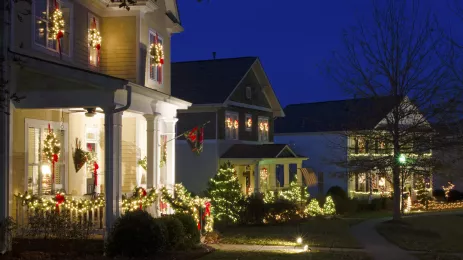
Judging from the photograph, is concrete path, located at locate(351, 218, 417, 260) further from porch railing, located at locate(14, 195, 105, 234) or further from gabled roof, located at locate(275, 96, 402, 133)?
gabled roof, located at locate(275, 96, 402, 133)

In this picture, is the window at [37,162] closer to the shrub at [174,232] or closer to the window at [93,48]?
Answer: the window at [93,48]

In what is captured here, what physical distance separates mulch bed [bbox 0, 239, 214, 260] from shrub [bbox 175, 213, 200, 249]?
1.09 m

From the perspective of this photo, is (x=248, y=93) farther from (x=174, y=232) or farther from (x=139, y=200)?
(x=174, y=232)

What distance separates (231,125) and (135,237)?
20.0m

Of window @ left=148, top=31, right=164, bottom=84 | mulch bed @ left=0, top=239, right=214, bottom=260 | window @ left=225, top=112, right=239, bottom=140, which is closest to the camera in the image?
mulch bed @ left=0, top=239, right=214, bottom=260

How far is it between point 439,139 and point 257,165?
1066 cm

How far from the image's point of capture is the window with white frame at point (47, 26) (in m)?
14.3

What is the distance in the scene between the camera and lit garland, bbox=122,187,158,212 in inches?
617

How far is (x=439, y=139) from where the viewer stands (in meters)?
23.5

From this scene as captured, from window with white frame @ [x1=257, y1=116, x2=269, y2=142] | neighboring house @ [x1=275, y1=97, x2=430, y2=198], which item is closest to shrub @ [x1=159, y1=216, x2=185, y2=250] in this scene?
window with white frame @ [x1=257, y1=116, x2=269, y2=142]

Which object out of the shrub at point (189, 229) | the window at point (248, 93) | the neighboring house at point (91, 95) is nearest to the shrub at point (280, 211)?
the neighboring house at point (91, 95)

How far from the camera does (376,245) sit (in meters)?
18.6

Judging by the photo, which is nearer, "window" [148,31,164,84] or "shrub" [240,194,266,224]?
"window" [148,31,164,84]

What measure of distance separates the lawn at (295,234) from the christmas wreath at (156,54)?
19.6 ft
